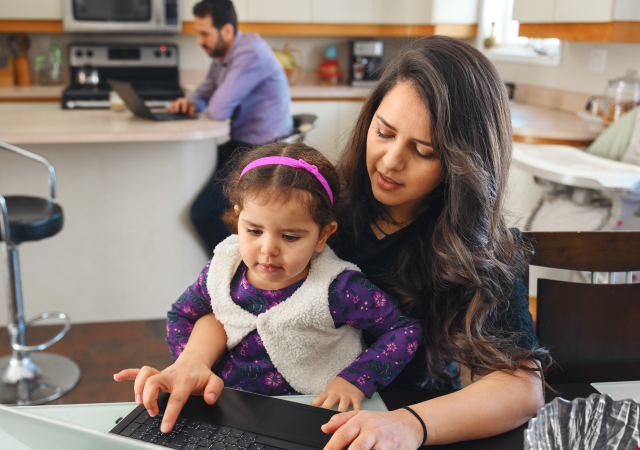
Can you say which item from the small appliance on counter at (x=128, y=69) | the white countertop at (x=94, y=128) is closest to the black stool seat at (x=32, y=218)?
the white countertop at (x=94, y=128)

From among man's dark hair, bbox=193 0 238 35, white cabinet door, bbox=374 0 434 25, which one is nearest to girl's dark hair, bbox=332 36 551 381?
man's dark hair, bbox=193 0 238 35

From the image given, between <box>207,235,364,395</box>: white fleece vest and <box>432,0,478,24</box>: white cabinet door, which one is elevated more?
<box>432,0,478,24</box>: white cabinet door

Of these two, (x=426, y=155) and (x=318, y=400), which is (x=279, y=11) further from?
(x=318, y=400)

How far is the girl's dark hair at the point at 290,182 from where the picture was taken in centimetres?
89

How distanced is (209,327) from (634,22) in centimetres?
243

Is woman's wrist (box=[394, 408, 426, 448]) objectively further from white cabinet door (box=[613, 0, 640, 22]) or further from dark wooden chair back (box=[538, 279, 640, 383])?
white cabinet door (box=[613, 0, 640, 22])

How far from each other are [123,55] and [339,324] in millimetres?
3743

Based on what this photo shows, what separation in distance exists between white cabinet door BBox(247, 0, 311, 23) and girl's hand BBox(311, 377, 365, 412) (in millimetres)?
3690

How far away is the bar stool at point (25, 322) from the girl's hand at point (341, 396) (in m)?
1.37

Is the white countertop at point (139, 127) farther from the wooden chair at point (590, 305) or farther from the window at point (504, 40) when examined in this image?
the wooden chair at point (590, 305)

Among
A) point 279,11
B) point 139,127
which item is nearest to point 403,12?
point 279,11

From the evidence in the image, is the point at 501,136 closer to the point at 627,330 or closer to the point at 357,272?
the point at 357,272

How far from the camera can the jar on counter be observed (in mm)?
2650

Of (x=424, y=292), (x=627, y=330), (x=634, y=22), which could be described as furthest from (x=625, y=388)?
(x=634, y=22)
